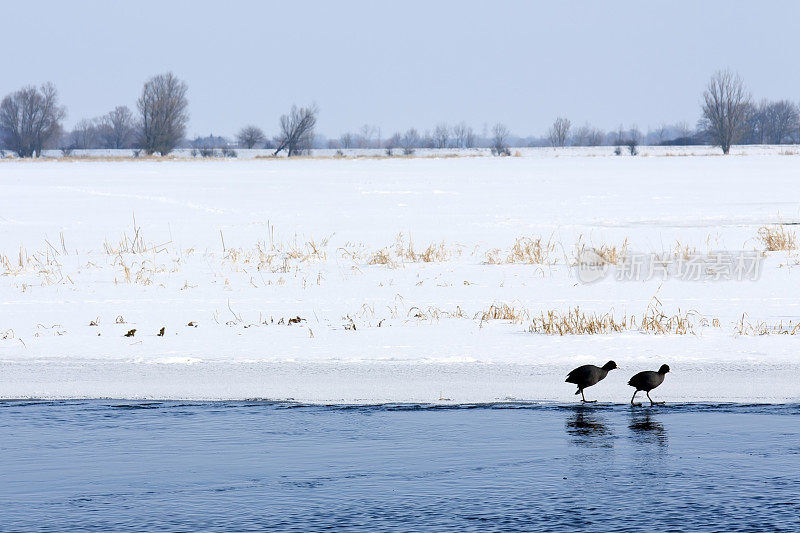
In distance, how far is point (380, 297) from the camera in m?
15.5

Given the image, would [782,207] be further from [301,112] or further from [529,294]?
[301,112]

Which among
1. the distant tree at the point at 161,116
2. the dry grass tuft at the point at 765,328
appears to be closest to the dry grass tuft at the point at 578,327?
the dry grass tuft at the point at 765,328

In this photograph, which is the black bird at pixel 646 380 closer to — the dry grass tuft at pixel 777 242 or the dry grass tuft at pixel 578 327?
the dry grass tuft at pixel 578 327

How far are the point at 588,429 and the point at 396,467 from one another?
62.6 inches

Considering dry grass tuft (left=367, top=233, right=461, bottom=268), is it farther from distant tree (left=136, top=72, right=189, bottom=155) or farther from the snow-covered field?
distant tree (left=136, top=72, right=189, bottom=155)

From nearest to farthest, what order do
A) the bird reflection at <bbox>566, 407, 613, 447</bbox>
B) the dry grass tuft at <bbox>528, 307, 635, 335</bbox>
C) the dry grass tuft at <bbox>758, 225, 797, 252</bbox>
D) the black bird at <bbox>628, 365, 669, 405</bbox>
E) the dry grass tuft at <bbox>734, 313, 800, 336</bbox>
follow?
the bird reflection at <bbox>566, 407, 613, 447</bbox>
the black bird at <bbox>628, 365, 669, 405</bbox>
the dry grass tuft at <bbox>734, 313, 800, 336</bbox>
the dry grass tuft at <bbox>528, 307, 635, 335</bbox>
the dry grass tuft at <bbox>758, 225, 797, 252</bbox>

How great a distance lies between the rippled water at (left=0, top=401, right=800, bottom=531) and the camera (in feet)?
18.4

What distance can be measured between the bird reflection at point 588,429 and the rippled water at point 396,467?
14 mm

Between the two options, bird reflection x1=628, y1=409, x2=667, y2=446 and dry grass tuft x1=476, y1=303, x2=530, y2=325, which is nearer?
bird reflection x1=628, y1=409, x2=667, y2=446

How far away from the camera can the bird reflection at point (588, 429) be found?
7.14m

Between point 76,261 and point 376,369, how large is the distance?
39.0ft

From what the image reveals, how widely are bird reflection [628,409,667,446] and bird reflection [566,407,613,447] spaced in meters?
0.19

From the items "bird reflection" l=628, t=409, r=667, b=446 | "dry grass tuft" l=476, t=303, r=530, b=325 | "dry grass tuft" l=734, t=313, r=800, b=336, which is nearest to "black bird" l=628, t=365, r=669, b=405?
"bird reflection" l=628, t=409, r=667, b=446

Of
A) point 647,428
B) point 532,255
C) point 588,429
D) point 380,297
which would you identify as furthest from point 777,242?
point 588,429
